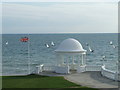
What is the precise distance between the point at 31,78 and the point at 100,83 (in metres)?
6.54

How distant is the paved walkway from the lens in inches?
839

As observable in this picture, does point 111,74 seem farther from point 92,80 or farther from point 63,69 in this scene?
point 63,69

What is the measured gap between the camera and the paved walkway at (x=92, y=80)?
69.9ft

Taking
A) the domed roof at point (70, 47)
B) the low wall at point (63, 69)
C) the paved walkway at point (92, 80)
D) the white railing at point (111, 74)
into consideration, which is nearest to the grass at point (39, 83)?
the paved walkway at point (92, 80)

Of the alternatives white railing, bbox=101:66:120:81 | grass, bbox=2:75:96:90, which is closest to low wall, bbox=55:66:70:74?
grass, bbox=2:75:96:90

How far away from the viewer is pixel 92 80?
23.6 m

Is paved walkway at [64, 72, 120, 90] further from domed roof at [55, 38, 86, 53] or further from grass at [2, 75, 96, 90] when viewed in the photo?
domed roof at [55, 38, 86, 53]

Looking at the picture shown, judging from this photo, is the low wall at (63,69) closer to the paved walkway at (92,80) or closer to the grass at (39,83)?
the paved walkway at (92,80)

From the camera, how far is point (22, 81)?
2373 cm

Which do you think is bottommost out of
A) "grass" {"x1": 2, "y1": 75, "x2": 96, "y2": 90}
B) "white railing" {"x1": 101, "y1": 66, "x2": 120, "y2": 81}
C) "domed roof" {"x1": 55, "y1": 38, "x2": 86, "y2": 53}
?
"grass" {"x1": 2, "y1": 75, "x2": 96, "y2": 90}

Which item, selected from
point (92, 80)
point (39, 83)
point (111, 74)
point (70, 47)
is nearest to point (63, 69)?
point (70, 47)

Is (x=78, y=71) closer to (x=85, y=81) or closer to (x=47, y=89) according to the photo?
(x=85, y=81)

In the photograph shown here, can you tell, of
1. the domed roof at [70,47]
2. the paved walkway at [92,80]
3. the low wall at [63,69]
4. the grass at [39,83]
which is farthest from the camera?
the domed roof at [70,47]

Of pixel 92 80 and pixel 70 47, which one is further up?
pixel 70 47
